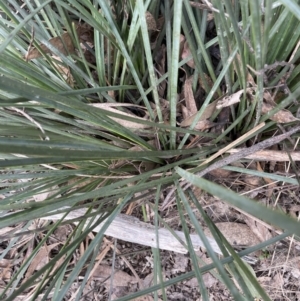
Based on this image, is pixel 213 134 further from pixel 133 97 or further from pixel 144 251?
pixel 144 251

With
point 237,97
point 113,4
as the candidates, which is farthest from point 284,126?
point 113,4

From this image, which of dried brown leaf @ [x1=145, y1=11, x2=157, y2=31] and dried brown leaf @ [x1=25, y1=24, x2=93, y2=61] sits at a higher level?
dried brown leaf @ [x1=145, y1=11, x2=157, y2=31]

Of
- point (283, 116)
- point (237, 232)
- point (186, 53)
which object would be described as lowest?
point (237, 232)

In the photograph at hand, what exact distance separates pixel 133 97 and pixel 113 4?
0.52 feet

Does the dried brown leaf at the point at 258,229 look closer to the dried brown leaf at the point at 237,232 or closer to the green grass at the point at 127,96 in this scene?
the dried brown leaf at the point at 237,232

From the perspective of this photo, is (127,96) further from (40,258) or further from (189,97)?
(40,258)

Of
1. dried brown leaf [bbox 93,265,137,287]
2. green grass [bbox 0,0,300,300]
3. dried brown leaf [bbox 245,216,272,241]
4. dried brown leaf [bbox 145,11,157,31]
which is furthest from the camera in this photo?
dried brown leaf [bbox 93,265,137,287]

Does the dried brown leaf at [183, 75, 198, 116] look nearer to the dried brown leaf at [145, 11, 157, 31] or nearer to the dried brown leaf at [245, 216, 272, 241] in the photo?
the dried brown leaf at [145, 11, 157, 31]

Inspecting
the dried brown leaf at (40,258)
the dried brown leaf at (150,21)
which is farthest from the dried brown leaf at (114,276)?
the dried brown leaf at (150,21)

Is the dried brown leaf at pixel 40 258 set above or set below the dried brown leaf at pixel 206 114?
below

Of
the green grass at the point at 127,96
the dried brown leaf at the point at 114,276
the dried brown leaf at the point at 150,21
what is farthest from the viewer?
the dried brown leaf at the point at 114,276

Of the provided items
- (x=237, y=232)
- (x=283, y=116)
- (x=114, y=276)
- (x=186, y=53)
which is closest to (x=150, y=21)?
(x=186, y=53)

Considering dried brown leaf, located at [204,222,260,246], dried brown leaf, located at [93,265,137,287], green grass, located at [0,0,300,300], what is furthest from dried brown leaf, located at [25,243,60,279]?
dried brown leaf, located at [204,222,260,246]

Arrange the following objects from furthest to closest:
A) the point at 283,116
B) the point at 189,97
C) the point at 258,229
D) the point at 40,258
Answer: the point at 40,258, the point at 258,229, the point at 189,97, the point at 283,116
